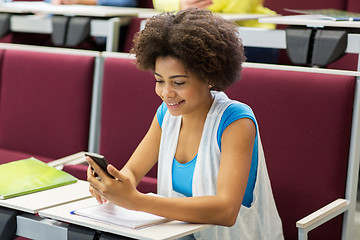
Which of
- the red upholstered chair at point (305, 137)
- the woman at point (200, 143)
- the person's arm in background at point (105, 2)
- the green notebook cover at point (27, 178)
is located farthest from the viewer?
the person's arm in background at point (105, 2)

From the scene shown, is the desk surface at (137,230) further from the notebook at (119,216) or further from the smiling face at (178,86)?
the smiling face at (178,86)

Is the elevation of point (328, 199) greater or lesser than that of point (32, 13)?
lesser

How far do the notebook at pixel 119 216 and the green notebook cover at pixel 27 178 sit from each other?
11.1 inches

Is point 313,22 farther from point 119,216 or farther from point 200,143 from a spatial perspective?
point 119,216

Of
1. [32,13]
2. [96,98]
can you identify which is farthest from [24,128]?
[32,13]

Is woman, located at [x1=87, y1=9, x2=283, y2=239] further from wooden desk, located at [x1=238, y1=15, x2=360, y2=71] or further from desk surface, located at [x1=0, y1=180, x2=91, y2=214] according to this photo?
wooden desk, located at [x1=238, y1=15, x2=360, y2=71]

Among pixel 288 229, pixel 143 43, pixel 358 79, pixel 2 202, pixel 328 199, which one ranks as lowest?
pixel 288 229

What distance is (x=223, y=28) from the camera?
165 centimetres

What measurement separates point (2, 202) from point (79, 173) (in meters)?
0.65

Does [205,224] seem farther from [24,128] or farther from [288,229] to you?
[24,128]

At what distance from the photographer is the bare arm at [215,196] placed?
1447 mm

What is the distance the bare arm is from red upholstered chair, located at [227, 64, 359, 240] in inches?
21.1

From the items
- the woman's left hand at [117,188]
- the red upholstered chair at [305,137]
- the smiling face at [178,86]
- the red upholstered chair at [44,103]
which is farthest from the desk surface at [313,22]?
the woman's left hand at [117,188]

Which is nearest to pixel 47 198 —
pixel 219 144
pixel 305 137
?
pixel 219 144
